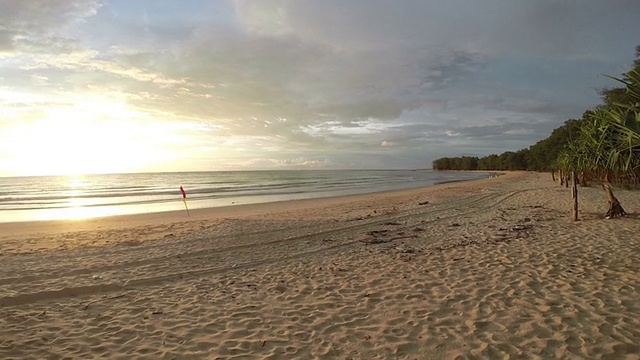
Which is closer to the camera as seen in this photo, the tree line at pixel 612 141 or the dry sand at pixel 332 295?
the dry sand at pixel 332 295

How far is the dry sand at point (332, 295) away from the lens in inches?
168

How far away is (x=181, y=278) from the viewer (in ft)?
23.9

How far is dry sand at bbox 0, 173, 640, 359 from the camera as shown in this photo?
14.0ft

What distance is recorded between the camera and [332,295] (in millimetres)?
6000

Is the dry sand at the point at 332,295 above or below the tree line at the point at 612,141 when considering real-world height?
below

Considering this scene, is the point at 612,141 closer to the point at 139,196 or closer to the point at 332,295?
the point at 332,295

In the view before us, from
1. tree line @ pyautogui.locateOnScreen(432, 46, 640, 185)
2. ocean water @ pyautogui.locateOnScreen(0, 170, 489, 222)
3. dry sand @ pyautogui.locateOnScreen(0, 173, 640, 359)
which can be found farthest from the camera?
ocean water @ pyautogui.locateOnScreen(0, 170, 489, 222)

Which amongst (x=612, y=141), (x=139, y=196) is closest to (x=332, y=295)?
(x=612, y=141)

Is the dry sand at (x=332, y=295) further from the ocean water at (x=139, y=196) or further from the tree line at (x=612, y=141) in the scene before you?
the ocean water at (x=139, y=196)

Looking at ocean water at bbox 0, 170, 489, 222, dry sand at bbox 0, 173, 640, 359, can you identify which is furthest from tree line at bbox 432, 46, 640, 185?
ocean water at bbox 0, 170, 489, 222

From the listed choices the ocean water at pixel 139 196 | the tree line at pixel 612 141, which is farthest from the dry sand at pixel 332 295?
the ocean water at pixel 139 196

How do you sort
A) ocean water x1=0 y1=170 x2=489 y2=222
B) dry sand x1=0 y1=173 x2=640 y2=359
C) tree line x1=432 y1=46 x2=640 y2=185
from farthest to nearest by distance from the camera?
ocean water x1=0 y1=170 x2=489 y2=222 < tree line x1=432 y1=46 x2=640 y2=185 < dry sand x1=0 y1=173 x2=640 y2=359

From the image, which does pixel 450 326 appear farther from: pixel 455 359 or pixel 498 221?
pixel 498 221

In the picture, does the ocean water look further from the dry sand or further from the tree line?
the tree line
